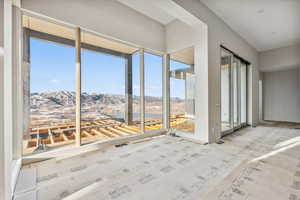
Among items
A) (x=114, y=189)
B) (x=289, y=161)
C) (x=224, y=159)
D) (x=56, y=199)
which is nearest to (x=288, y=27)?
(x=289, y=161)

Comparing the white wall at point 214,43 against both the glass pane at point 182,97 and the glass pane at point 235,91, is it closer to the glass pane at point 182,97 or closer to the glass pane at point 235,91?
the glass pane at point 182,97

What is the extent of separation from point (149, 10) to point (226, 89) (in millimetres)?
3408

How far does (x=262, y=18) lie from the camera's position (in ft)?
12.4

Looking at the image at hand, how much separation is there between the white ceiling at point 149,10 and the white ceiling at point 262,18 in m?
1.22

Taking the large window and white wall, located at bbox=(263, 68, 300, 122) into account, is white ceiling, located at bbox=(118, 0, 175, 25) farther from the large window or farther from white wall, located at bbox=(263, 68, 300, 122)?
white wall, located at bbox=(263, 68, 300, 122)

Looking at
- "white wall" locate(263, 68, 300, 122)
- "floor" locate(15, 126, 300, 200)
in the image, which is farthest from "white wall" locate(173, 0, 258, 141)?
"white wall" locate(263, 68, 300, 122)

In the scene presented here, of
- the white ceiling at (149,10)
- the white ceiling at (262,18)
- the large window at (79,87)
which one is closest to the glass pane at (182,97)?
the large window at (79,87)

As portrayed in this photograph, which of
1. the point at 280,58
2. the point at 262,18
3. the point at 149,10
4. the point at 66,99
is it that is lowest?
the point at 66,99

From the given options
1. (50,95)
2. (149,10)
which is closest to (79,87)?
(50,95)

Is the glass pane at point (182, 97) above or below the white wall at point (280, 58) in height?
below

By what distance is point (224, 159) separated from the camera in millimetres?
2398

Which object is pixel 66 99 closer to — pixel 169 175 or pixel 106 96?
pixel 106 96

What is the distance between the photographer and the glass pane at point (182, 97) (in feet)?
12.6

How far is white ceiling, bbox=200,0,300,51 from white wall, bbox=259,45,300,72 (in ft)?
1.52
